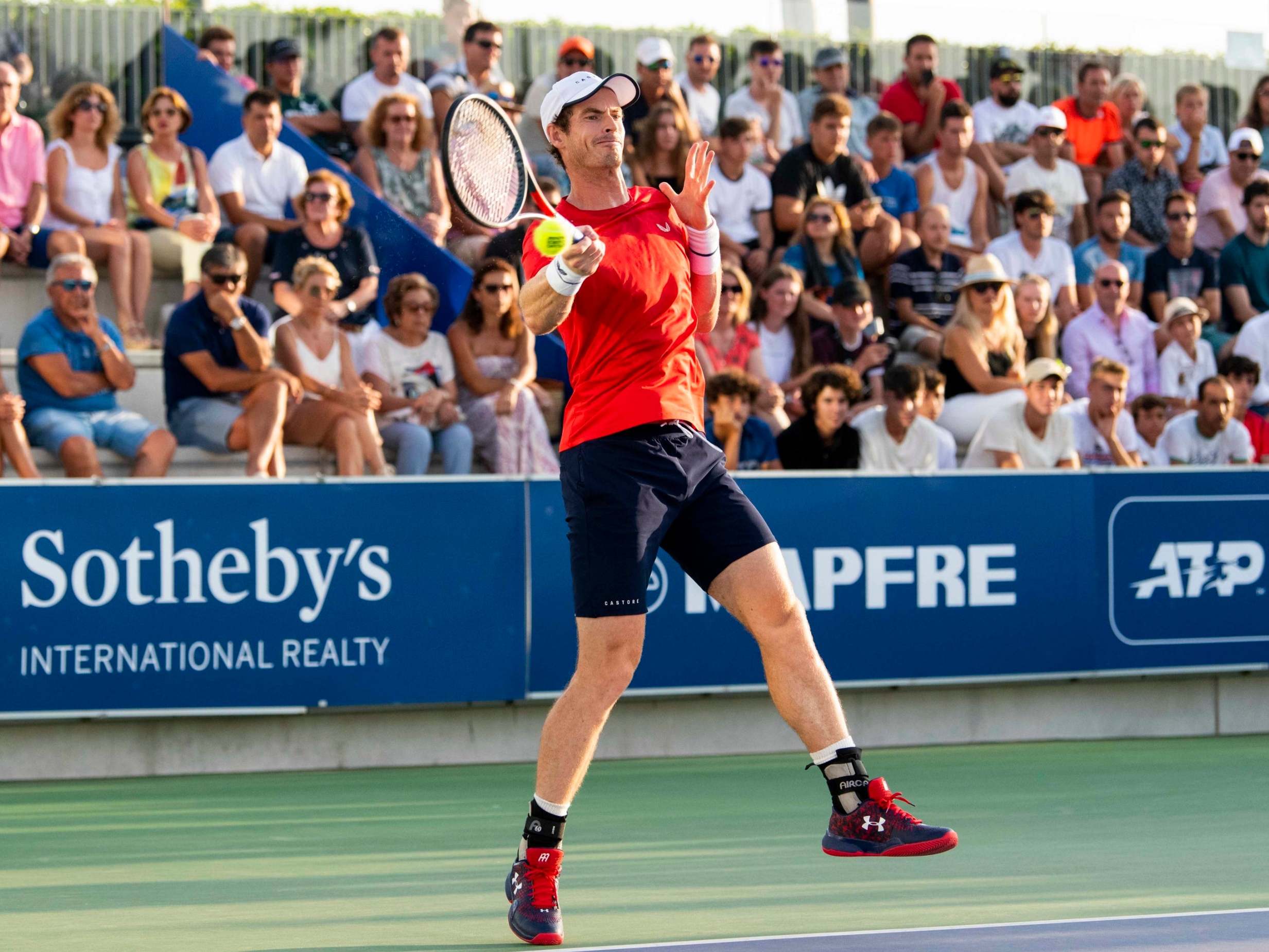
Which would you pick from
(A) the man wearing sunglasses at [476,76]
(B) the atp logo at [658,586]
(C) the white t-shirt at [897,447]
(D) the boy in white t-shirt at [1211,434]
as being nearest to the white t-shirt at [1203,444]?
(D) the boy in white t-shirt at [1211,434]

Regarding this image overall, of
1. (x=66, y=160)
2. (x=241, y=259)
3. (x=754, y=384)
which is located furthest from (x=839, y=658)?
(x=66, y=160)

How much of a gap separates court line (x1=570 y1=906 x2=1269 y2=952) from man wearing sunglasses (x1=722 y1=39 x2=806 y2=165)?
9.20m

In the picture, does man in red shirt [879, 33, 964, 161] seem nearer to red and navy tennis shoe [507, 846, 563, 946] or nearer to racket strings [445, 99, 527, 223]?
racket strings [445, 99, 527, 223]

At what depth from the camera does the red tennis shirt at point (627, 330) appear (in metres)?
4.64

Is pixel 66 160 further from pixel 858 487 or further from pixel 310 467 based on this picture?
pixel 858 487

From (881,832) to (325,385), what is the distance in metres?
5.69

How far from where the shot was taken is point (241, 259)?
975cm

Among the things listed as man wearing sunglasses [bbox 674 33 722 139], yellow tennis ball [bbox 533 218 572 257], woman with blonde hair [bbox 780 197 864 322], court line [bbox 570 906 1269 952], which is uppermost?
man wearing sunglasses [bbox 674 33 722 139]

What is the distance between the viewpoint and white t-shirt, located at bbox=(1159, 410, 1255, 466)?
10.8m

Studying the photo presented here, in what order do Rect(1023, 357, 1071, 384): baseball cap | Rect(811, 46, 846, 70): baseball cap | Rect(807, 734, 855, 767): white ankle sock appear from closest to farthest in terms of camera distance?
Rect(807, 734, 855, 767): white ankle sock < Rect(1023, 357, 1071, 384): baseball cap < Rect(811, 46, 846, 70): baseball cap

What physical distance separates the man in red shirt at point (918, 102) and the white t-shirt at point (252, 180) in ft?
16.1

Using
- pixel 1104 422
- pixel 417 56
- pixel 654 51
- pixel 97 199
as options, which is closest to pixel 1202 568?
pixel 1104 422

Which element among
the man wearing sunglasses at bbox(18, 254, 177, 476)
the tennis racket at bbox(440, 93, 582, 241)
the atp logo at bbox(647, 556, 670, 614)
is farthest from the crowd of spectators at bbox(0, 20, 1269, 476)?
the tennis racket at bbox(440, 93, 582, 241)

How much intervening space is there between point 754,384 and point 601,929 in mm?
5291
